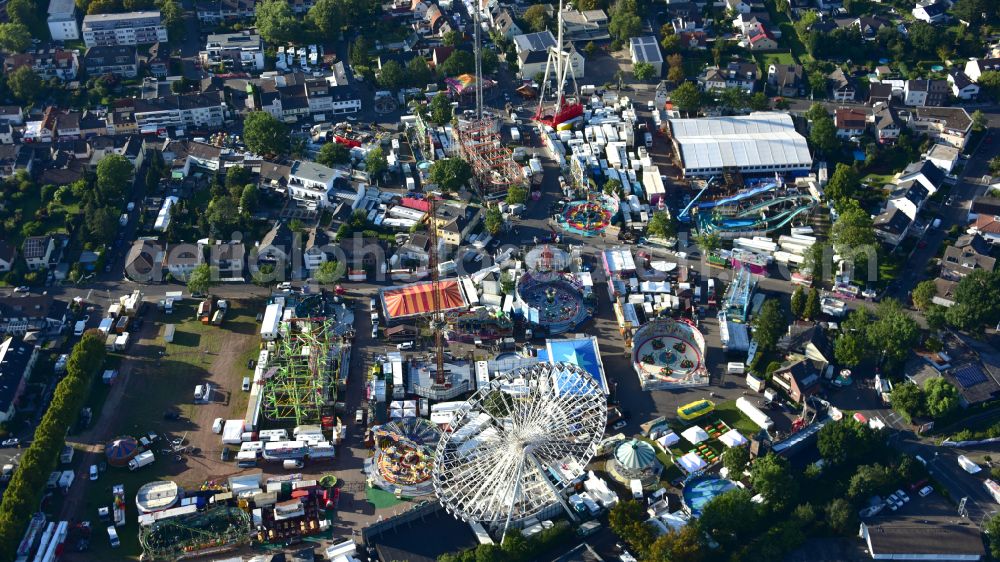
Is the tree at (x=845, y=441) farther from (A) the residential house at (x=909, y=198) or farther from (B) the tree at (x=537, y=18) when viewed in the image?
(B) the tree at (x=537, y=18)

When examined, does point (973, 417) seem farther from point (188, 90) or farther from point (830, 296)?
point (188, 90)

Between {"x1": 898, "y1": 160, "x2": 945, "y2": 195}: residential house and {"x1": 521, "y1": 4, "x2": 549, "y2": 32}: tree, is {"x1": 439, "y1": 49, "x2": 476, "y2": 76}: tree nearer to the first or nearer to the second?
{"x1": 521, "y1": 4, "x2": 549, "y2": 32}: tree


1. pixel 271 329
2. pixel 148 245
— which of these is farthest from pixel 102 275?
pixel 271 329

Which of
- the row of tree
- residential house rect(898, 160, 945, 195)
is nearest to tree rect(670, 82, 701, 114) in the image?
residential house rect(898, 160, 945, 195)

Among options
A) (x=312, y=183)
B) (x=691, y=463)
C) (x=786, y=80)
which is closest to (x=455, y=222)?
(x=312, y=183)

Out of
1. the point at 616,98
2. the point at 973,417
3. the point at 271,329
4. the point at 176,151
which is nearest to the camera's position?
the point at 973,417

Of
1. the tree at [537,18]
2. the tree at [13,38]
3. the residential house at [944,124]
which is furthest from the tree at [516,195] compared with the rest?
the tree at [13,38]
